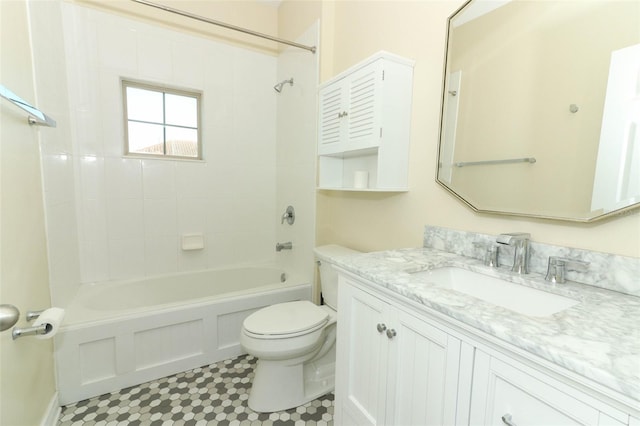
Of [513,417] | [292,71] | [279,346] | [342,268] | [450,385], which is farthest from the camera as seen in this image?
[292,71]

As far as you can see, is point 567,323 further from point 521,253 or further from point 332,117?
point 332,117

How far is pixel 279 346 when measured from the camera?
143cm

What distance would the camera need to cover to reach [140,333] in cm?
169

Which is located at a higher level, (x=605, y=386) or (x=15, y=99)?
(x=15, y=99)

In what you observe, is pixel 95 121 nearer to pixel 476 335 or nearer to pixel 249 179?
pixel 249 179

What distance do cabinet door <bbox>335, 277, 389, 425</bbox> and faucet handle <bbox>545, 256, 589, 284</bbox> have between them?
21.1 inches

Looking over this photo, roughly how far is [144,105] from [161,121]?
16 centimetres

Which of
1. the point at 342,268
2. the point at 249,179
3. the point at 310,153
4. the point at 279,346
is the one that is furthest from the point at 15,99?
the point at 249,179

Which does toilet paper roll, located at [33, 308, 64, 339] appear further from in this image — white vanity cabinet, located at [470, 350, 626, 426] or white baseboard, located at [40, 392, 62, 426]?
white vanity cabinet, located at [470, 350, 626, 426]

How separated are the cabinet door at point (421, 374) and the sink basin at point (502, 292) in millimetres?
167

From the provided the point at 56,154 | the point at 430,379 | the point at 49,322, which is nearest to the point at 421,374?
the point at 430,379

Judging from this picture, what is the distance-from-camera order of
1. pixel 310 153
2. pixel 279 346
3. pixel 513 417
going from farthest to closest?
pixel 310 153, pixel 279 346, pixel 513 417

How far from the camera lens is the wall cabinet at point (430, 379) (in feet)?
1.83

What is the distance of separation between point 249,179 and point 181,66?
1031mm
